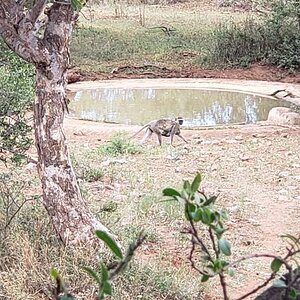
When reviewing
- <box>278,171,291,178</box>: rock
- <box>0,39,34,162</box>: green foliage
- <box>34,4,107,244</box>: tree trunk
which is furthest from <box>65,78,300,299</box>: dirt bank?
<box>0,39,34,162</box>: green foliage

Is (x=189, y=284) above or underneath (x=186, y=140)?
above

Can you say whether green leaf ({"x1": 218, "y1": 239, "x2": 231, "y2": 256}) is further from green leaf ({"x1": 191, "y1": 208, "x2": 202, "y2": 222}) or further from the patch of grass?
the patch of grass

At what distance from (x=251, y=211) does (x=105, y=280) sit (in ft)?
16.5

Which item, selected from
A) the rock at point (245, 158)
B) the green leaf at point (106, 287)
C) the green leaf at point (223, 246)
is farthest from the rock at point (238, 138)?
the green leaf at point (106, 287)

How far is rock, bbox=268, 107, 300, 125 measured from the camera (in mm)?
10836

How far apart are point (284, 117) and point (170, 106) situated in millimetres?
2751

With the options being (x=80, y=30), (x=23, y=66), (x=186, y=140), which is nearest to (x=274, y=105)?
(x=186, y=140)

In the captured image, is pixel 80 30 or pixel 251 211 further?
pixel 80 30

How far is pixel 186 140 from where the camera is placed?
948 cm

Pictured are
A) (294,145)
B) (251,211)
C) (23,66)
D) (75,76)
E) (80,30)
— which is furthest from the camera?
(80,30)

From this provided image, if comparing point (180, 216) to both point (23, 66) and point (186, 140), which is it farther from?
point (186, 140)

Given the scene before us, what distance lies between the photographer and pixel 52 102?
3863 mm

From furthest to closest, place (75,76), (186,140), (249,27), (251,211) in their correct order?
(249,27) < (75,76) < (186,140) < (251,211)

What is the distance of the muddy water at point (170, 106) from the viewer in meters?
12.2
